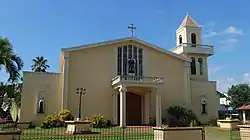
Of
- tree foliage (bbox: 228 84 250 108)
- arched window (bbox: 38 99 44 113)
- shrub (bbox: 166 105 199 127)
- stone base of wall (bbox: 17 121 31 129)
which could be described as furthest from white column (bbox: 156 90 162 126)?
tree foliage (bbox: 228 84 250 108)

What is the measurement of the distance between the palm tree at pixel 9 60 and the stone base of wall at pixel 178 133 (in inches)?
522

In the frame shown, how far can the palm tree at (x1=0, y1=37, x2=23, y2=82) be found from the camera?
68.6 ft

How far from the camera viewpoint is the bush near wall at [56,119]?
25.2 metres

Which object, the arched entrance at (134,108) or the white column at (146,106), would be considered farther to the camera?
the arched entrance at (134,108)

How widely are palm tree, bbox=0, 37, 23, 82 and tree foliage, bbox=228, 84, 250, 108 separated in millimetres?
57379

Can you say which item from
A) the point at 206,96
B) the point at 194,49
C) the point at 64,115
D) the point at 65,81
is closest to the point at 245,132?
the point at 64,115

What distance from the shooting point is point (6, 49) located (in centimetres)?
2119

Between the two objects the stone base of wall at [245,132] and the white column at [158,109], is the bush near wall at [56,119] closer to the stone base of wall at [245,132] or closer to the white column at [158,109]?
the white column at [158,109]

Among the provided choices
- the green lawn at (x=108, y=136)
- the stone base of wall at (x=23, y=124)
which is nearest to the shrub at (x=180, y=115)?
the green lawn at (x=108, y=136)

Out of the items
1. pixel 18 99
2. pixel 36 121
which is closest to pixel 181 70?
pixel 36 121

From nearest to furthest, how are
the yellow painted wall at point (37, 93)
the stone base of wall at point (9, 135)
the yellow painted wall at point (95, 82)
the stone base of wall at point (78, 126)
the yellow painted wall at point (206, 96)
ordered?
the stone base of wall at point (9, 135) → the stone base of wall at point (78, 126) → the yellow painted wall at point (37, 93) → the yellow painted wall at point (95, 82) → the yellow painted wall at point (206, 96)

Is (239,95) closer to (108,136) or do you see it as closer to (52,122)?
(52,122)

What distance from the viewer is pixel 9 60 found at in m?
21.3

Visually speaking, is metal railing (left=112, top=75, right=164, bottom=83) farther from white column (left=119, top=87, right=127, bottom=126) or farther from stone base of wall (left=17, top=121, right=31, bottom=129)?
stone base of wall (left=17, top=121, right=31, bottom=129)
